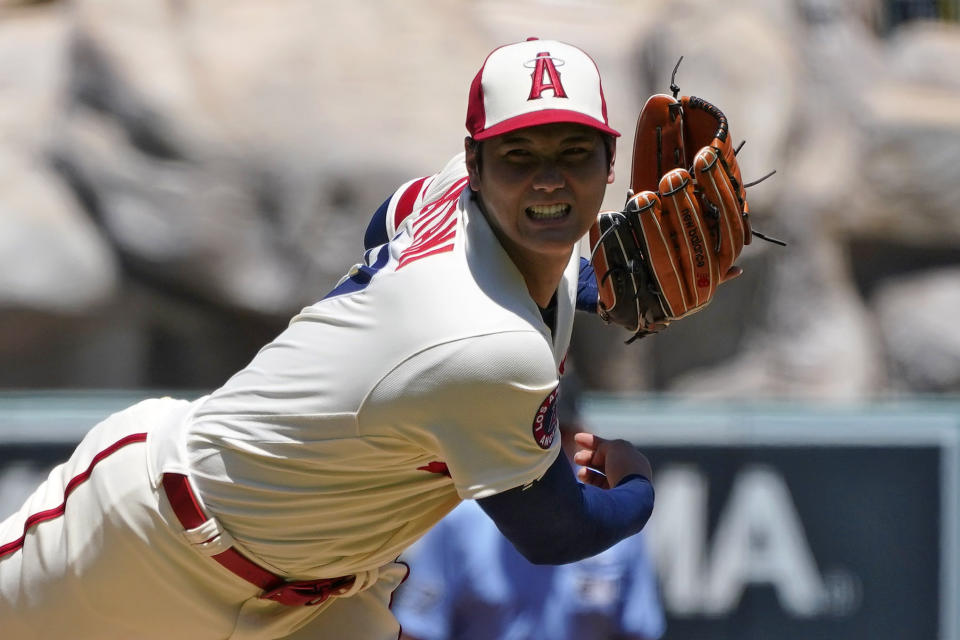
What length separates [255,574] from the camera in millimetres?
2248

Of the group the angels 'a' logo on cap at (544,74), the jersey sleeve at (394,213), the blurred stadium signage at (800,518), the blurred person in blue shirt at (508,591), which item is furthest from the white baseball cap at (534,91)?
the blurred stadium signage at (800,518)

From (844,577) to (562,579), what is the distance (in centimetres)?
181

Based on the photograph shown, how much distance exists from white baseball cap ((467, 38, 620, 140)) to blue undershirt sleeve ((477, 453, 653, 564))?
514 mm

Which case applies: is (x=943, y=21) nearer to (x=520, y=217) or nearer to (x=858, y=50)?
(x=858, y=50)

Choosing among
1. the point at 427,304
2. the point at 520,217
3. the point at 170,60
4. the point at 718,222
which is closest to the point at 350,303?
the point at 427,304

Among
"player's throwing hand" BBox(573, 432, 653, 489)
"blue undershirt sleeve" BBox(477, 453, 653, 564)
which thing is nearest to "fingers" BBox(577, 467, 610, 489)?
"player's throwing hand" BBox(573, 432, 653, 489)

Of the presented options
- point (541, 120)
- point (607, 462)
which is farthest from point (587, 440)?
point (541, 120)

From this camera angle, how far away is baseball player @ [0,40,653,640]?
6.46 ft

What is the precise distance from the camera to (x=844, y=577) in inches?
189

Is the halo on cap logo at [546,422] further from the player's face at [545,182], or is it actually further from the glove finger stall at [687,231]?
the glove finger stall at [687,231]

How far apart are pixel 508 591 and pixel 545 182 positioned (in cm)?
157

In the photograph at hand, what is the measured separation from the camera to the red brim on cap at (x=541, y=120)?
1937 millimetres

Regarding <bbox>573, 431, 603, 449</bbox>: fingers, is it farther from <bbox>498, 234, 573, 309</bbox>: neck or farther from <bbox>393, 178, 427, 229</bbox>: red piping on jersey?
<bbox>393, 178, 427, 229</bbox>: red piping on jersey

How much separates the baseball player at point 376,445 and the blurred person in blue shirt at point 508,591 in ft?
2.69
